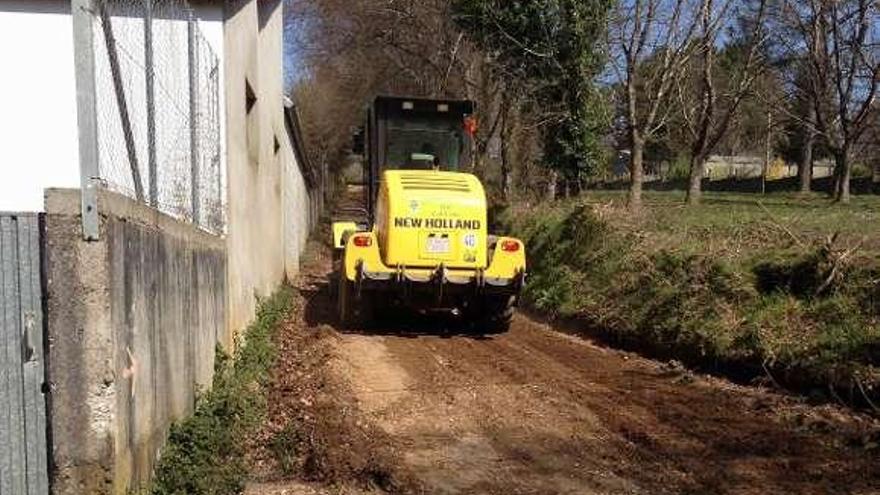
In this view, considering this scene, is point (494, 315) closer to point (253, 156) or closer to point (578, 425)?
point (253, 156)

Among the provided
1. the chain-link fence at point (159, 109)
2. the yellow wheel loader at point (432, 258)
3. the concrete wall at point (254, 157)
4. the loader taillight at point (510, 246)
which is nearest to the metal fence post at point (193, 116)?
the chain-link fence at point (159, 109)

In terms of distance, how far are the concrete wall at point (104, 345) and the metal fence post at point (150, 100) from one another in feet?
2.38

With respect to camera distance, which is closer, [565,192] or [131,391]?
[131,391]

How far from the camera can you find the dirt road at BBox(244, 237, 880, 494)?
600 cm

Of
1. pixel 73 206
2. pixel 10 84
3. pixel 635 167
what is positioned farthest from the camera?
pixel 635 167

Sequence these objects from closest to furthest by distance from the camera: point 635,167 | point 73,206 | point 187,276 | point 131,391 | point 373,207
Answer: point 73,206 < point 131,391 < point 187,276 < point 373,207 < point 635,167

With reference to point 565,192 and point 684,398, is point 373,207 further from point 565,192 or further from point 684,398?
point 565,192

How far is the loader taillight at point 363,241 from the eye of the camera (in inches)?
474

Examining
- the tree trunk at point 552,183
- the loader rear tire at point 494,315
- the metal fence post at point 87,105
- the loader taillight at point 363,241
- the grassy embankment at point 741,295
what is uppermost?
the metal fence post at point 87,105

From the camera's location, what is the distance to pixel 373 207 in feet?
47.9

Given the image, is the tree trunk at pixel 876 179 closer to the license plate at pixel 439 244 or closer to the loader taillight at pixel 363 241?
the license plate at pixel 439 244

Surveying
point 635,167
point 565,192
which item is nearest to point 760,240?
point 635,167

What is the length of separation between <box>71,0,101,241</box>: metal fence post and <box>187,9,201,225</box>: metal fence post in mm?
3625

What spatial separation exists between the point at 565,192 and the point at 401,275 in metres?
14.7
